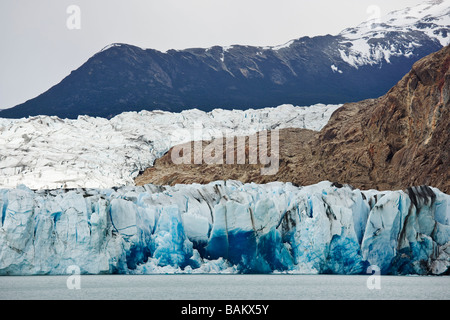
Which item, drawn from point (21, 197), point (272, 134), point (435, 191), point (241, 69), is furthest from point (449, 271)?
point (241, 69)

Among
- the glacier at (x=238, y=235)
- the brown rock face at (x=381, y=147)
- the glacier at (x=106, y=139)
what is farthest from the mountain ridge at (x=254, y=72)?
the glacier at (x=238, y=235)

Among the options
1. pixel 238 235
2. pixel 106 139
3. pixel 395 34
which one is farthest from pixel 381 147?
pixel 395 34

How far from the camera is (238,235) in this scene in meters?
27.9

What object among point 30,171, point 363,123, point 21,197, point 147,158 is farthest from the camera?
point 147,158

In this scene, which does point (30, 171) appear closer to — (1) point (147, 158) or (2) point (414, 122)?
(1) point (147, 158)

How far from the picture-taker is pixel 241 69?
124 m

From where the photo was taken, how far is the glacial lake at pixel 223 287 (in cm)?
2172

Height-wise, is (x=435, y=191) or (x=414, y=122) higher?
(x=414, y=122)

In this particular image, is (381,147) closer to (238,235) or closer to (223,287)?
(238,235)

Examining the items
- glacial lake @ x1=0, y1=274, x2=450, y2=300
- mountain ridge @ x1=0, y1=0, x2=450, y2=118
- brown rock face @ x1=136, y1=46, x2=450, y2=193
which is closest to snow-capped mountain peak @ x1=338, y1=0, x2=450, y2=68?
mountain ridge @ x1=0, y1=0, x2=450, y2=118

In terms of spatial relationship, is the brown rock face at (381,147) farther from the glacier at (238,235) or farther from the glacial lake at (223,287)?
the glacial lake at (223,287)

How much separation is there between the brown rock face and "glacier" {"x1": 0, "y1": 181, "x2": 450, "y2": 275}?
482 inches
